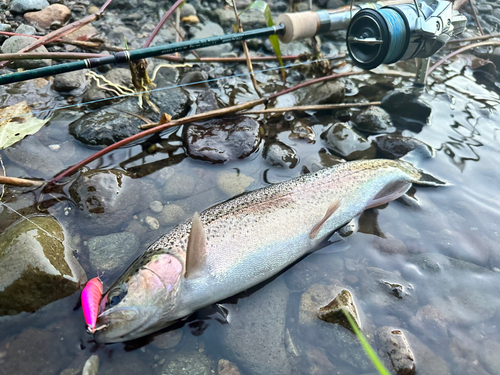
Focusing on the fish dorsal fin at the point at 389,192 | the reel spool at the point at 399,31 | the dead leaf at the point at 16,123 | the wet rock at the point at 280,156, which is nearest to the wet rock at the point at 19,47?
the dead leaf at the point at 16,123

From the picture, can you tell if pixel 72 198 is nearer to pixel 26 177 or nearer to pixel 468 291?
pixel 26 177

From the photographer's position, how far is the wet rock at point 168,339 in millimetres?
2307

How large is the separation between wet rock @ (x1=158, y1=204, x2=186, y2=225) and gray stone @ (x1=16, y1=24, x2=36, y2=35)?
4074 mm

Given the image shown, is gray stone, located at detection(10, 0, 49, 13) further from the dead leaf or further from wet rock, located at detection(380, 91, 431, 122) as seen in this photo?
wet rock, located at detection(380, 91, 431, 122)

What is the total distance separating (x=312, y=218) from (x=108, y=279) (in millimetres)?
1771

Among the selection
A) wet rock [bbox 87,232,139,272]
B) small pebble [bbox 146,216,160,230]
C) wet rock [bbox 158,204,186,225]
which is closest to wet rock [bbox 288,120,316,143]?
wet rock [bbox 158,204,186,225]

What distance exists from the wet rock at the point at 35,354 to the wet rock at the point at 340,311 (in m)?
1.83

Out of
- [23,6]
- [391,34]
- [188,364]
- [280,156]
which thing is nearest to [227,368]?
[188,364]

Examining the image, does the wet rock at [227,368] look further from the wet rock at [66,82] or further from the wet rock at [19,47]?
the wet rock at [19,47]

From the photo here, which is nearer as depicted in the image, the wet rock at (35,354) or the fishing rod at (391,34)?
the wet rock at (35,354)

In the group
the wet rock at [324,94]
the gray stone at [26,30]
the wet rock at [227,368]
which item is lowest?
the wet rock at [227,368]

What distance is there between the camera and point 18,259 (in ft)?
7.39

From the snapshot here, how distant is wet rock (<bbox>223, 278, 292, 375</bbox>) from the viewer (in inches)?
90.4

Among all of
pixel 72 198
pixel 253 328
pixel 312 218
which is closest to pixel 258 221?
pixel 312 218
